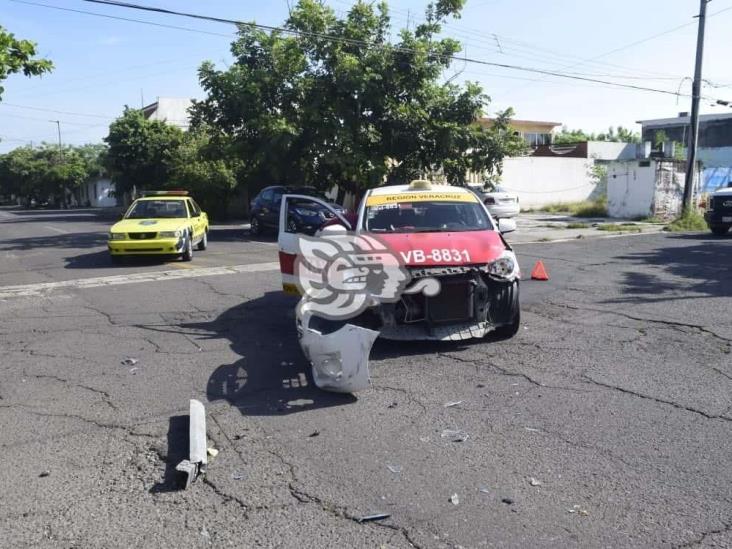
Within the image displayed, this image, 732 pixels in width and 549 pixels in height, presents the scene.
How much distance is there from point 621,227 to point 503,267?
17.7 meters

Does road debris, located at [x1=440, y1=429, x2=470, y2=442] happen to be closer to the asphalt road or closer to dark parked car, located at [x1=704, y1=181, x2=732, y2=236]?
the asphalt road

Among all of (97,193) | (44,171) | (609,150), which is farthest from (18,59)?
(44,171)

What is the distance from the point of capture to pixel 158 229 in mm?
14250

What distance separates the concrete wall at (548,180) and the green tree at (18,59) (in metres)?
23.1

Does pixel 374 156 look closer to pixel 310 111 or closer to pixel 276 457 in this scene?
pixel 310 111

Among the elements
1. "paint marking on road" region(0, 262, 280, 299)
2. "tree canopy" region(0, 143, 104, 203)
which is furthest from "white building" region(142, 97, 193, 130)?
"paint marking on road" region(0, 262, 280, 299)

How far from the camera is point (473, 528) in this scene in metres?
3.42

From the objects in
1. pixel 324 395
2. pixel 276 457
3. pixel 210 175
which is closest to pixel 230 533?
pixel 276 457

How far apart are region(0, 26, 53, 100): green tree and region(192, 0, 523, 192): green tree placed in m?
7.35

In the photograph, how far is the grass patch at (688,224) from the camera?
2228cm

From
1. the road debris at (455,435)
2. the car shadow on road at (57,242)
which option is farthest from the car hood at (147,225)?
the road debris at (455,435)

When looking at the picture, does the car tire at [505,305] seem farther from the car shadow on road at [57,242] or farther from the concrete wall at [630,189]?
the concrete wall at [630,189]

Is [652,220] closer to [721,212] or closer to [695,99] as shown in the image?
[695,99]

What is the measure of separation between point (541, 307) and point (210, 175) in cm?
2410
